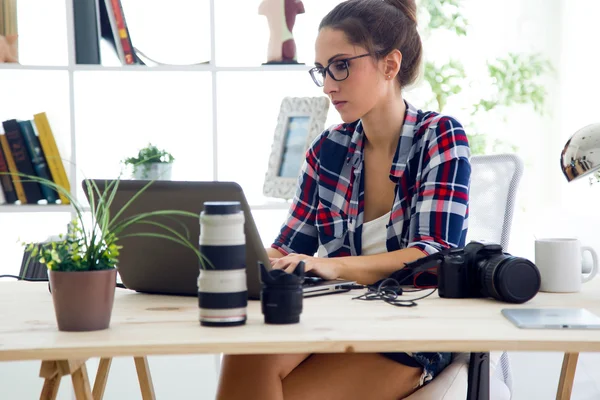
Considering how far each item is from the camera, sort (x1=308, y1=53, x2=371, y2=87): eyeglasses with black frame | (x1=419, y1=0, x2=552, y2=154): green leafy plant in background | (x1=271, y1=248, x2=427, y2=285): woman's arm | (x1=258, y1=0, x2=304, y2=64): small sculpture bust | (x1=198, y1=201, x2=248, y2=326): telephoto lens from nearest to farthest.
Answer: (x1=198, y1=201, x2=248, y2=326): telephoto lens, (x1=271, y1=248, x2=427, y2=285): woman's arm, (x1=308, y1=53, x2=371, y2=87): eyeglasses with black frame, (x1=258, y1=0, x2=304, y2=64): small sculpture bust, (x1=419, y1=0, x2=552, y2=154): green leafy plant in background

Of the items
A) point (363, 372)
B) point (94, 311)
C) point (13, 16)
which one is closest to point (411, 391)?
point (363, 372)

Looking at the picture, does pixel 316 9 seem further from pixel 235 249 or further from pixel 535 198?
pixel 235 249

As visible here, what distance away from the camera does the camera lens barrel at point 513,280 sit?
129 centimetres

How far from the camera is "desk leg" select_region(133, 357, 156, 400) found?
1.76m

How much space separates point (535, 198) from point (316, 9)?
126cm

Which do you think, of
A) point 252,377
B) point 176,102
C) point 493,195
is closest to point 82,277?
point 252,377

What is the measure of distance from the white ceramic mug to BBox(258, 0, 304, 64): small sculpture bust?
150cm

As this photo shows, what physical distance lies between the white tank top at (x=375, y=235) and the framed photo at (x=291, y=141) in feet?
2.77

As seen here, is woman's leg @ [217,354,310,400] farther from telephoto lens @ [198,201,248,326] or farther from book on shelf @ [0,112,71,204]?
book on shelf @ [0,112,71,204]

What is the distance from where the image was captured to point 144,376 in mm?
1772

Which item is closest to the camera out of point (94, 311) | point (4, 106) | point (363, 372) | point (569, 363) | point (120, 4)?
point (94, 311)

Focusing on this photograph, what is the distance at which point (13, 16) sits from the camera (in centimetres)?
263

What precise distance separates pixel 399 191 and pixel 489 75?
1745 millimetres

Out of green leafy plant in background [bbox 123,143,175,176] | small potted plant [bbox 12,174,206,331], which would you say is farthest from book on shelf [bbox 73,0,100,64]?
small potted plant [bbox 12,174,206,331]
